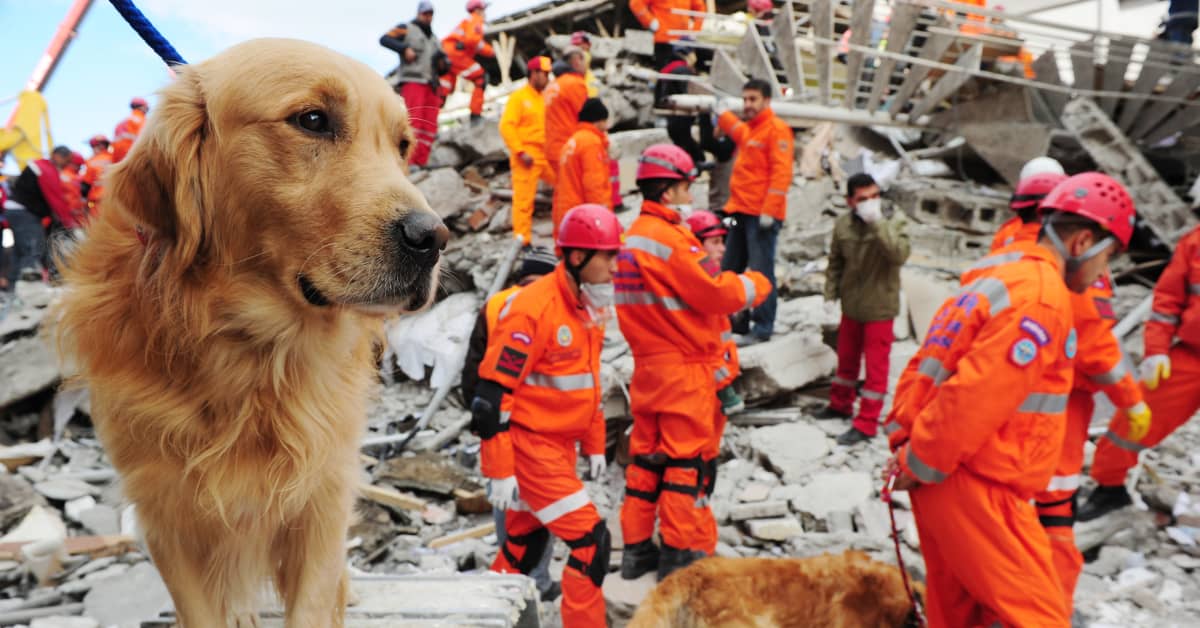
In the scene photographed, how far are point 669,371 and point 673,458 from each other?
0.58 m

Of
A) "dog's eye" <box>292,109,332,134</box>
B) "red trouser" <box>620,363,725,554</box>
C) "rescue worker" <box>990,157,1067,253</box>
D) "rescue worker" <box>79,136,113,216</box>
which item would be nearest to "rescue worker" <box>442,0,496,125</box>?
"rescue worker" <box>79,136,113,216</box>

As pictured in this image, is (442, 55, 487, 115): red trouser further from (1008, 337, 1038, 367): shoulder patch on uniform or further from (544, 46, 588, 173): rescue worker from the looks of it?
(1008, 337, 1038, 367): shoulder patch on uniform

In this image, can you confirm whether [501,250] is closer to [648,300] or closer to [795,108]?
[795,108]

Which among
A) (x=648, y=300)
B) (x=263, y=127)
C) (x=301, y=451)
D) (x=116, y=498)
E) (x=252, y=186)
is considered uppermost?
(x=263, y=127)

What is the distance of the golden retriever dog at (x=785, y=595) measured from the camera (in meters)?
3.33

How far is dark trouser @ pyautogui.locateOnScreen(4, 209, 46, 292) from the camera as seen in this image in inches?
467

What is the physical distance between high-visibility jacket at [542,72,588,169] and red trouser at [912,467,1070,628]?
6.82 metres

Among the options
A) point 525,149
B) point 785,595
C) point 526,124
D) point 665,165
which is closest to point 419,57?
point 526,124

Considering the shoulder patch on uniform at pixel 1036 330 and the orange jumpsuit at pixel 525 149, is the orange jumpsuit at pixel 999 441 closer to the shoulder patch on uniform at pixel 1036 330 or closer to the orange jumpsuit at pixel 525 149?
the shoulder patch on uniform at pixel 1036 330

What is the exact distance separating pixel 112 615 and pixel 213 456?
11.6 feet

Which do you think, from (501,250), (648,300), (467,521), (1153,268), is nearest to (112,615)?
(467,521)

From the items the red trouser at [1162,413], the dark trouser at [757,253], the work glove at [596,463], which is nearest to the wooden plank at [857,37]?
the dark trouser at [757,253]

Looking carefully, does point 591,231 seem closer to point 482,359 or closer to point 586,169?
point 482,359

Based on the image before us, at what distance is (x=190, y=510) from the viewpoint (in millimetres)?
1855
